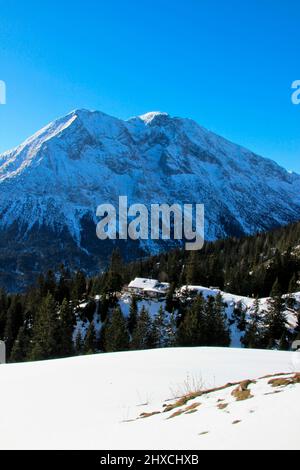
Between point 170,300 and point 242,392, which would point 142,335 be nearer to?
point 170,300

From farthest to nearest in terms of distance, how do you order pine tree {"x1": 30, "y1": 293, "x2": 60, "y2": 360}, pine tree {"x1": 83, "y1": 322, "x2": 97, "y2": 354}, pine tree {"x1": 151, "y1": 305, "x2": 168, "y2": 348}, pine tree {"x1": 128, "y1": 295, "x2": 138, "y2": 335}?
1. pine tree {"x1": 128, "y1": 295, "x2": 138, "y2": 335}
2. pine tree {"x1": 151, "y1": 305, "x2": 168, "y2": 348}
3. pine tree {"x1": 83, "y1": 322, "x2": 97, "y2": 354}
4. pine tree {"x1": 30, "y1": 293, "x2": 60, "y2": 360}

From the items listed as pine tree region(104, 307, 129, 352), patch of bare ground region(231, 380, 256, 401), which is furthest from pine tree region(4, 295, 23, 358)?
patch of bare ground region(231, 380, 256, 401)

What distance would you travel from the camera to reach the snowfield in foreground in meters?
7.32

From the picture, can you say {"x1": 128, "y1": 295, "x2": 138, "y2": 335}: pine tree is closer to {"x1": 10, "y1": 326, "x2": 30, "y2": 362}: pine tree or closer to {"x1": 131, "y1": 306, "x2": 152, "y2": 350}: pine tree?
{"x1": 131, "y1": 306, "x2": 152, "y2": 350}: pine tree

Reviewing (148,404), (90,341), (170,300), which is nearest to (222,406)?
(148,404)

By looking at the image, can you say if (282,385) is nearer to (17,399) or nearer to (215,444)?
(215,444)

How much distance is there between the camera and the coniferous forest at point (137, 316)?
61625 mm

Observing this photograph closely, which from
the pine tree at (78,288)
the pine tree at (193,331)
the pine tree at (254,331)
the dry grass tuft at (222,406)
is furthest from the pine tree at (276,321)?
the dry grass tuft at (222,406)

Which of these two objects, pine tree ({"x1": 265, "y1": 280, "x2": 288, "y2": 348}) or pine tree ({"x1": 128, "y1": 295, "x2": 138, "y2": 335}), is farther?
pine tree ({"x1": 128, "y1": 295, "x2": 138, "y2": 335})

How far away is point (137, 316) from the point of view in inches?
3002

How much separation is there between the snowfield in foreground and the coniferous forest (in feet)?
145

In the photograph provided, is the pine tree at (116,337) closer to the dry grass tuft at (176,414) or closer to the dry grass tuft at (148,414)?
the dry grass tuft at (148,414)

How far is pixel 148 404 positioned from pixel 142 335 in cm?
5199
